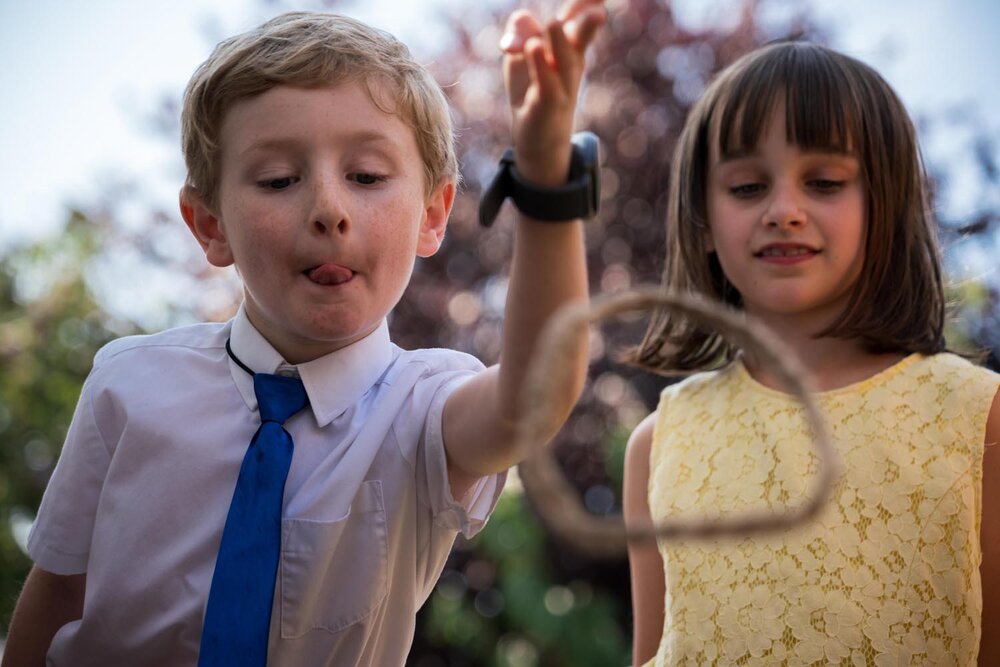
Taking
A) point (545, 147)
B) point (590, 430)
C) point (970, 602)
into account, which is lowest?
point (590, 430)

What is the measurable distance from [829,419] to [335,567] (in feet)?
4.15

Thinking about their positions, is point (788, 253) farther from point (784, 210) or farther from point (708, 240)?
point (708, 240)

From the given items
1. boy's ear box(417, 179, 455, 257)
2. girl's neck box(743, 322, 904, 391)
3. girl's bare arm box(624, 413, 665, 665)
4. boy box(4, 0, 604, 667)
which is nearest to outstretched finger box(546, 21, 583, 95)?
boy box(4, 0, 604, 667)

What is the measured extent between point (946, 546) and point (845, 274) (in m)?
0.69

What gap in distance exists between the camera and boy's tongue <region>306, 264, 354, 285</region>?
2.05 metres

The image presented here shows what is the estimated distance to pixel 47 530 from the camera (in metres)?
2.29

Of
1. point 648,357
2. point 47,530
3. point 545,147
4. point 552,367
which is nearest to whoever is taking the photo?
point 552,367

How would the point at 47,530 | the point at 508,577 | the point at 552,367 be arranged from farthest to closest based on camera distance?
the point at 508,577 → the point at 47,530 → the point at 552,367

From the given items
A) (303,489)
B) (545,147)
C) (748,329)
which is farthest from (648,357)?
→ (748,329)

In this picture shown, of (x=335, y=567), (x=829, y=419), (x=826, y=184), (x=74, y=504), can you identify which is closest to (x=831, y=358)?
(x=829, y=419)

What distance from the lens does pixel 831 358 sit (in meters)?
2.60

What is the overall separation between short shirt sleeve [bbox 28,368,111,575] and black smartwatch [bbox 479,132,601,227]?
4.08 ft

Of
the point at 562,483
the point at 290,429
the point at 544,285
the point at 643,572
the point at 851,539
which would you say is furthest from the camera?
the point at 643,572

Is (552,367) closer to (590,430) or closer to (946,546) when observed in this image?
(946,546)
